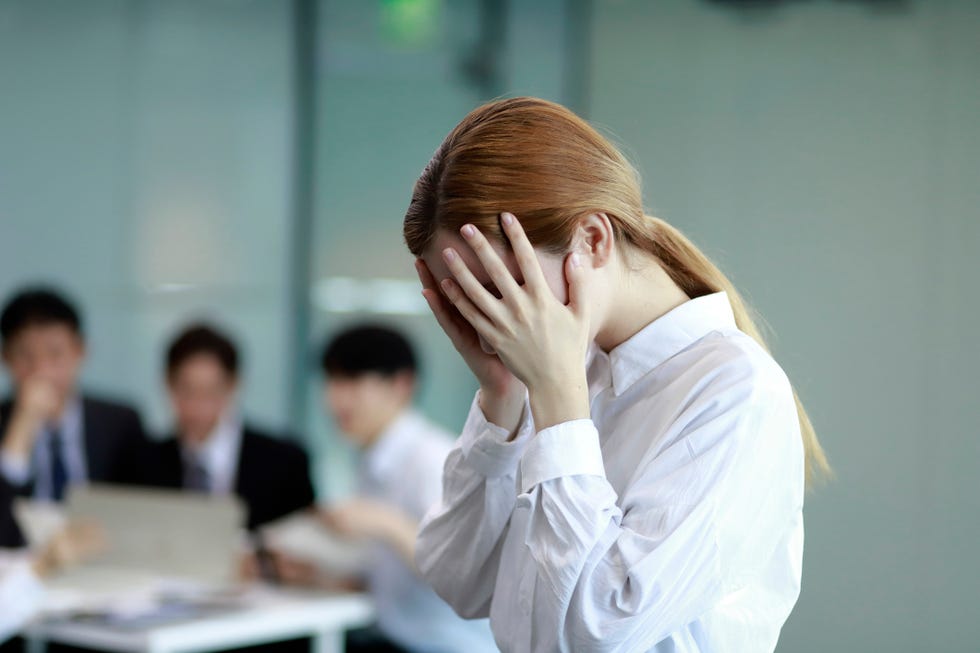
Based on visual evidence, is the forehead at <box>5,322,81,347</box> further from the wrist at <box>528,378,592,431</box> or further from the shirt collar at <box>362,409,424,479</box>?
the wrist at <box>528,378,592,431</box>

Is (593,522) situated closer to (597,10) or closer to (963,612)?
(963,612)

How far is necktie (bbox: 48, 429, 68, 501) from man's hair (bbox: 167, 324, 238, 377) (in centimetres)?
60

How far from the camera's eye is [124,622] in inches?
131

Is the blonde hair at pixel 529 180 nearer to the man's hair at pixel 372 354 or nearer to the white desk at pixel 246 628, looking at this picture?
the white desk at pixel 246 628

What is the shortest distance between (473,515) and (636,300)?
Answer: 318 millimetres

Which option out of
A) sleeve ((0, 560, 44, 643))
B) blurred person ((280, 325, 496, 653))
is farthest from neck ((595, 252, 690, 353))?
sleeve ((0, 560, 44, 643))

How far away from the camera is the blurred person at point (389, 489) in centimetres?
352

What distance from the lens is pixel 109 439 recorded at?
464 centimetres

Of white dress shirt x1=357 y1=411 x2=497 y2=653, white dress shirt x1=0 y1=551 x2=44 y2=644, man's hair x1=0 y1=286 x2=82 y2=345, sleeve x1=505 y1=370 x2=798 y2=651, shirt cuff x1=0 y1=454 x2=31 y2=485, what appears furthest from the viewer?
man's hair x1=0 y1=286 x2=82 y2=345

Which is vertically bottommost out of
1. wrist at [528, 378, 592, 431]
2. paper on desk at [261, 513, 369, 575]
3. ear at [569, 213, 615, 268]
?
paper on desk at [261, 513, 369, 575]

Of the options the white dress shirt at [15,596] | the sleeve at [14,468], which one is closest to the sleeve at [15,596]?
the white dress shirt at [15,596]

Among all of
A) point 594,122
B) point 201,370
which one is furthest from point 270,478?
point 594,122

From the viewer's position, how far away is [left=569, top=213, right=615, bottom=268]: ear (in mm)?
1305

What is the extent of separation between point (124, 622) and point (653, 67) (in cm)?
214
